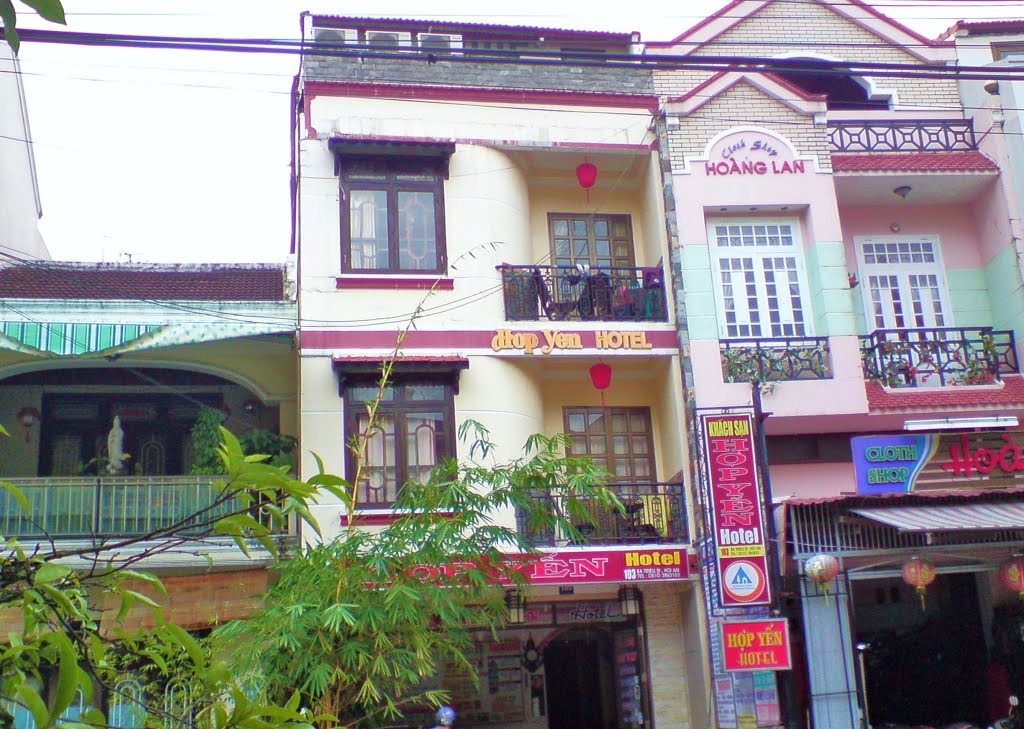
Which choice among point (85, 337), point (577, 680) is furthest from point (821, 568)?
point (85, 337)

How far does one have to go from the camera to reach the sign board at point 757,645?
12.3 meters

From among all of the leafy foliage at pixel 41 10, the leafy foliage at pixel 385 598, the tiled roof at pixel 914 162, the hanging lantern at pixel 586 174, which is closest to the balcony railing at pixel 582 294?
the hanging lantern at pixel 586 174

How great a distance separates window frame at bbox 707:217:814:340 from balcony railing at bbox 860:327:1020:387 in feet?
3.26

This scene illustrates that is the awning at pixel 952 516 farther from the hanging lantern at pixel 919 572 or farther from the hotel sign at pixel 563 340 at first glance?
the hotel sign at pixel 563 340

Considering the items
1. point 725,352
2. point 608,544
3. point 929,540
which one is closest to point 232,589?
point 608,544

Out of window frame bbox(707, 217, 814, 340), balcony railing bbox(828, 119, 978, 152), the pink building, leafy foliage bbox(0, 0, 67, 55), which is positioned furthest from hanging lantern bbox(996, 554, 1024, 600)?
leafy foliage bbox(0, 0, 67, 55)

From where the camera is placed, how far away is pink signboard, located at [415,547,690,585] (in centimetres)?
1341

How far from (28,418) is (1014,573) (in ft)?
40.7

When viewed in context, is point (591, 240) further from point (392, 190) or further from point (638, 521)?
point (638, 521)

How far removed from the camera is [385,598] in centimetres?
833

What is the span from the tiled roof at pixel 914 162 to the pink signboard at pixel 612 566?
589cm

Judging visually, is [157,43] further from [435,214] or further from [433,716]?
[433,716]

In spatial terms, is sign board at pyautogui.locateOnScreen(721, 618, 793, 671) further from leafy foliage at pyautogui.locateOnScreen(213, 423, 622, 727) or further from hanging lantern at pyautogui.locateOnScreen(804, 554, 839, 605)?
leafy foliage at pyautogui.locateOnScreen(213, 423, 622, 727)

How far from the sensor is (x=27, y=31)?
7422mm
